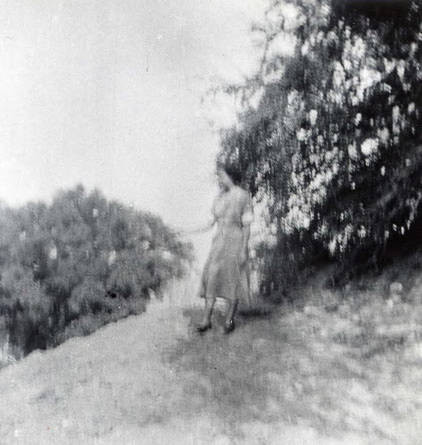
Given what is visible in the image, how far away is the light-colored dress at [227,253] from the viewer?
377 cm

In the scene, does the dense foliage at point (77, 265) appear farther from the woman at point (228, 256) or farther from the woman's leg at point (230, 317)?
the woman's leg at point (230, 317)

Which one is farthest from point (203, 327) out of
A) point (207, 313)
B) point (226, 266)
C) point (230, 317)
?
point (226, 266)

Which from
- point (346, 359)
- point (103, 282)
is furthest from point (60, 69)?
point (346, 359)

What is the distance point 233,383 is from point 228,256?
961 millimetres

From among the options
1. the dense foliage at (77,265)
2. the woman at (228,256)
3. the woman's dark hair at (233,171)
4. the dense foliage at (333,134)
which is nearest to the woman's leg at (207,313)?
the woman at (228,256)

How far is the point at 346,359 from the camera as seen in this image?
11.4 feet

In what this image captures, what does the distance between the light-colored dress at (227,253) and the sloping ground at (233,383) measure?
1.19 feet

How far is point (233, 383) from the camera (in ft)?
11.0

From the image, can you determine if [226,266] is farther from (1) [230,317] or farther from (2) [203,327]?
(2) [203,327]

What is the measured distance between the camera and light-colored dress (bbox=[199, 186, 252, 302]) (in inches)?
148

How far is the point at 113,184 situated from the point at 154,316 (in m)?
1.24

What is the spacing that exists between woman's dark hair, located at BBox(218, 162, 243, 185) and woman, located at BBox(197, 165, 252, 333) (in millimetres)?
139

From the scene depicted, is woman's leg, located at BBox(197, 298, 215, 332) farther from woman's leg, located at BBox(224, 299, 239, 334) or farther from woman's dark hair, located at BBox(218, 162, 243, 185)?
woman's dark hair, located at BBox(218, 162, 243, 185)

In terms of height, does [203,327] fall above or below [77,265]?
below
